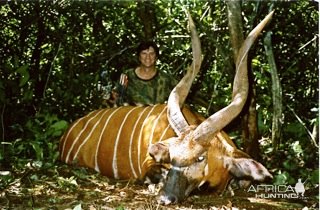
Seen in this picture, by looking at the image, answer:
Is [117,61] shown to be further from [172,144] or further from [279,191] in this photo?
[279,191]

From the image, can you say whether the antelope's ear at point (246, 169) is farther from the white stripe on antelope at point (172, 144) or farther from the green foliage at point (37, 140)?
the green foliage at point (37, 140)

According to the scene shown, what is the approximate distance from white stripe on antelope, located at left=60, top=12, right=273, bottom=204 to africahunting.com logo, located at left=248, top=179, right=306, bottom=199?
93mm

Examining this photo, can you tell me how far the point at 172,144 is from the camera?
7.04 ft

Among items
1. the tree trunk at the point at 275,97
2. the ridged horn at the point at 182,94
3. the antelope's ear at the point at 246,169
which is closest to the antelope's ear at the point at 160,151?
the ridged horn at the point at 182,94

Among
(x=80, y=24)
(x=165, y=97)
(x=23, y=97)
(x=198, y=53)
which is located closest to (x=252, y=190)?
(x=198, y=53)

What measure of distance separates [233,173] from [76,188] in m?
0.72

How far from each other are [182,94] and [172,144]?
1.31ft

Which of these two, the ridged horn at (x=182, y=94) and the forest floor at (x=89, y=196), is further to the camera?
the ridged horn at (x=182, y=94)

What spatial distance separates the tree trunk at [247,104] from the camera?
2.47 meters

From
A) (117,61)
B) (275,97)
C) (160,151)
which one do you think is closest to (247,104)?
(275,97)

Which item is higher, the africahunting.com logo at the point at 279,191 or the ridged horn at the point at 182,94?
the ridged horn at the point at 182,94

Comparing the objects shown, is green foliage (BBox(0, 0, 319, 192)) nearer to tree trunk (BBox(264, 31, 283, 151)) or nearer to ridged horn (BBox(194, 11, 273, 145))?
tree trunk (BBox(264, 31, 283, 151))

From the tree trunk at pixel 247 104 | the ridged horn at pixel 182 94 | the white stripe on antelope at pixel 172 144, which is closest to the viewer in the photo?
the white stripe on antelope at pixel 172 144

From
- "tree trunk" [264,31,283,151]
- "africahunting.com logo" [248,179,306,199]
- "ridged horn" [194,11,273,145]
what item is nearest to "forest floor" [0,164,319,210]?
"africahunting.com logo" [248,179,306,199]
